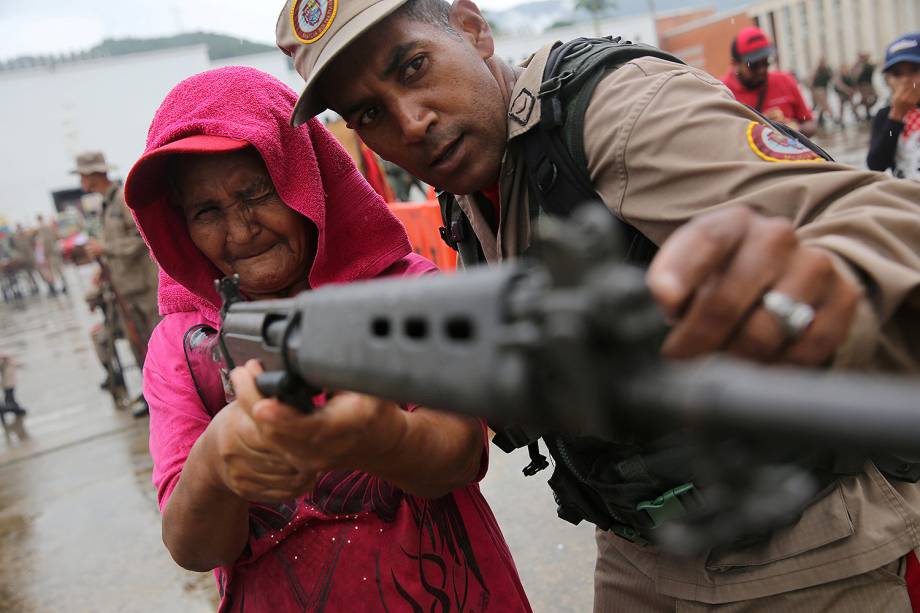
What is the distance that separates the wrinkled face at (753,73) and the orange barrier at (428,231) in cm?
259

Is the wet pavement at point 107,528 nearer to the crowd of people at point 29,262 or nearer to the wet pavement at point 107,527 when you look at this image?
the wet pavement at point 107,527

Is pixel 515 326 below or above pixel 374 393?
above

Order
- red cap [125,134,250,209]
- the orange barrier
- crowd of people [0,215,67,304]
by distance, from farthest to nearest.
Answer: crowd of people [0,215,67,304]
the orange barrier
red cap [125,134,250,209]

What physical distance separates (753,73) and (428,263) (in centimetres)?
467

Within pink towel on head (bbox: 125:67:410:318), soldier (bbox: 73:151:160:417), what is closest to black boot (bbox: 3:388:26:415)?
soldier (bbox: 73:151:160:417)

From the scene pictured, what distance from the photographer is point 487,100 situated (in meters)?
1.57

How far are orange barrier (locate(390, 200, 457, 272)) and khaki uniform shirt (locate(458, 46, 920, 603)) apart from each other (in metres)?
4.24

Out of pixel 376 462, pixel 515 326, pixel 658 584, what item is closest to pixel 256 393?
pixel 376 462

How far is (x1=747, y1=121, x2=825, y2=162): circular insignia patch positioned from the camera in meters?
1.04

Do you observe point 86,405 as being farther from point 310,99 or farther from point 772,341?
point 772,341

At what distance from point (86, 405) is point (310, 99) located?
7.17 m

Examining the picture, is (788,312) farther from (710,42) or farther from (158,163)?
(710,42)

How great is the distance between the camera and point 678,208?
110 centimetres

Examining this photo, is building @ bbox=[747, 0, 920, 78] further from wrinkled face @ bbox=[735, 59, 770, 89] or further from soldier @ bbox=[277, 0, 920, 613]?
soldier @ bbox=[277, 0, 920, 613]
